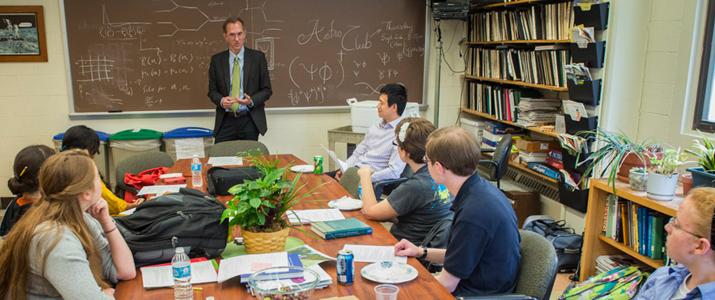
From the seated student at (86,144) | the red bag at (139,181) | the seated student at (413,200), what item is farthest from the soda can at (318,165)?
the seated student at (86,144)

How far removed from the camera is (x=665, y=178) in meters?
2.61

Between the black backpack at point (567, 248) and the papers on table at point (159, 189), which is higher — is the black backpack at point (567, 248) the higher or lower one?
the lower one

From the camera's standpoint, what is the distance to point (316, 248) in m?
2.09

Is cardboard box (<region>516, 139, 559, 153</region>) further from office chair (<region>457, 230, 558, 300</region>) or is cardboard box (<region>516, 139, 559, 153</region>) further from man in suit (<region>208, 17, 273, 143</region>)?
office chair (<region>457, 230, 558, 300</region>)

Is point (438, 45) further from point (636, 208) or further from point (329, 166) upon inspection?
point (636, 208)

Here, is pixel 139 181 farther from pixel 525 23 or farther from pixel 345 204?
pixel 525 23

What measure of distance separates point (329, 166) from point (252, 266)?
3.46 meters

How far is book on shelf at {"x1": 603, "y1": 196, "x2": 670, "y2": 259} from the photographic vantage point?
2.70 m

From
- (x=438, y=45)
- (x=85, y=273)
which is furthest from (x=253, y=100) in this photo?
(x=85, y=273)

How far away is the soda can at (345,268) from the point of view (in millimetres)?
1739

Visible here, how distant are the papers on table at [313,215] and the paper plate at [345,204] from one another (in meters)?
0.05

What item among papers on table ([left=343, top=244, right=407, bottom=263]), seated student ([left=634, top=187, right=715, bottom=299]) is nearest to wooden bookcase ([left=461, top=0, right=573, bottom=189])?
seated student ([left=634, top=187, right=715, bottom=299])

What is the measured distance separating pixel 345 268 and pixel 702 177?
1740mm

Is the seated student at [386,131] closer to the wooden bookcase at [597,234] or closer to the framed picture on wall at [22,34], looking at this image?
the wooden bookcase at [597,234]
